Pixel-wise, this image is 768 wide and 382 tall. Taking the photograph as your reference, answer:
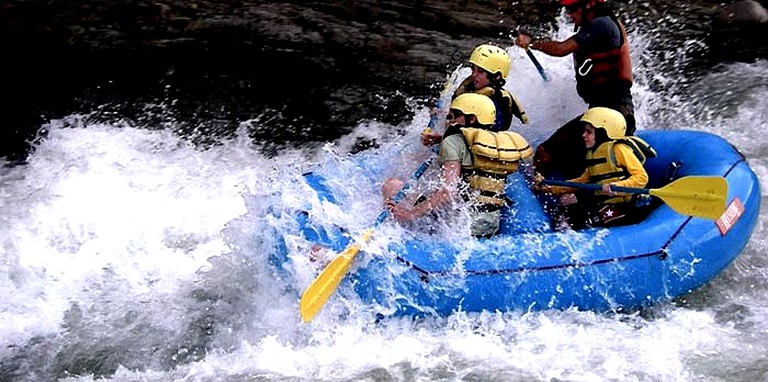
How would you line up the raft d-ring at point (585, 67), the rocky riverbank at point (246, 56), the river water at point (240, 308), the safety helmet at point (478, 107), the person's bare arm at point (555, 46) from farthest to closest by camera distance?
the rocky riverbank at point (246, 56) → the raft d-ring at point (585, 67) → the person's bare arm at point (555, 46) → the safety helmet at point (478, 107) → the river water at point (240, 308)

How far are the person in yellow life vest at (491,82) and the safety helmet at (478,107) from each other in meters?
0.32

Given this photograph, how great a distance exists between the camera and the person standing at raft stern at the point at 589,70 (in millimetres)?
5535

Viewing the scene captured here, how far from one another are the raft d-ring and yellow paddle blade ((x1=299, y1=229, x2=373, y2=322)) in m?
2.04

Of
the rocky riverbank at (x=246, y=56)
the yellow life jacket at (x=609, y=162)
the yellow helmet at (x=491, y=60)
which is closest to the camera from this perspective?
the yellow life jacket at (x=609, y=162)

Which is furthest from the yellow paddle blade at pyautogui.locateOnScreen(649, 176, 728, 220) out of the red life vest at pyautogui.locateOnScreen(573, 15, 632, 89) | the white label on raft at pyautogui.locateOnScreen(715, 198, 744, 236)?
the red life vest at pyautogui.locateOnScreen(573, 15, 632, 89)

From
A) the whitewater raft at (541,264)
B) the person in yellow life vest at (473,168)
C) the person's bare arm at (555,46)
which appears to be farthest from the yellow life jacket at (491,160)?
the person's bare arm at (555,46)

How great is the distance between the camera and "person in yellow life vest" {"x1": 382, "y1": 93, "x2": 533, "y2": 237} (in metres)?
4.85

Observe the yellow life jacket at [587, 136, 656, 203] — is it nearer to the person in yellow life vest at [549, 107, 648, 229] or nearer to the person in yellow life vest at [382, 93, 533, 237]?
the person in yellow life vest at [549, 107, 648, 229]

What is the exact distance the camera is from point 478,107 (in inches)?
195

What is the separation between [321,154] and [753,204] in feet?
10.9

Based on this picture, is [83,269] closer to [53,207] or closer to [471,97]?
[53,207]

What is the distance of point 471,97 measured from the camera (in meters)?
5.00

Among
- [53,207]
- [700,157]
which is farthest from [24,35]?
[700,157]

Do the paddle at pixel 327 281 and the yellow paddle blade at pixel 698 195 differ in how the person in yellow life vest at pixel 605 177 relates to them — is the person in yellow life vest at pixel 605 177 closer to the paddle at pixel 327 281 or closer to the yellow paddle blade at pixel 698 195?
the yellow paddle blade at pixel 698 195
